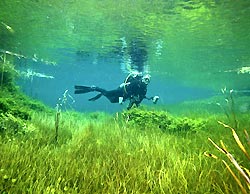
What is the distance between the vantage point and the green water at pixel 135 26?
13734mm

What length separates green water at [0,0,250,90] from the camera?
45.1ft

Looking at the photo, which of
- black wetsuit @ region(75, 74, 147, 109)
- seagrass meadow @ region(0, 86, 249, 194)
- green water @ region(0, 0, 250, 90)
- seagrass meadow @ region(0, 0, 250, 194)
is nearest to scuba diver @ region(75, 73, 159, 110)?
black wetsuit @ region(75, 74, 147, 109)

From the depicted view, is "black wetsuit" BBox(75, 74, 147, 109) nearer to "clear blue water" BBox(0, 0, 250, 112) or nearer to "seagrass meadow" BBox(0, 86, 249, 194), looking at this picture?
"clear blue water" BBox(0, 0, 250, 112)

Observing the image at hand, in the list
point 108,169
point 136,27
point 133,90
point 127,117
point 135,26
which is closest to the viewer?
point 108,169

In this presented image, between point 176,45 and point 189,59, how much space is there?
7441mm

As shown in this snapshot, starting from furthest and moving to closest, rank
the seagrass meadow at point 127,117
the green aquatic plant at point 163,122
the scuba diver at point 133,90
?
the scuba diver at point 133,90 < the green aquatic plant at point 163,122 < the seagrass meadow at point 127,117

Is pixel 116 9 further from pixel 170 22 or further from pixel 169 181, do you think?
pixel 169 181

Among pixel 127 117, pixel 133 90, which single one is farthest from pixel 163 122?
pixel 133 90

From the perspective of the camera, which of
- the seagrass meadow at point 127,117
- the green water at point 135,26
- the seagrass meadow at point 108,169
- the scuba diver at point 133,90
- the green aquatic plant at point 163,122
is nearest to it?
the seagrass meadow at point 108,169

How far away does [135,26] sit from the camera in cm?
1717

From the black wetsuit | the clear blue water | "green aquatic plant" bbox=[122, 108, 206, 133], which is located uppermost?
the clear blue water

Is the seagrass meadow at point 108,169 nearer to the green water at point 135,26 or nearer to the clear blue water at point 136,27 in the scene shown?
the clear blue water at point 136,27

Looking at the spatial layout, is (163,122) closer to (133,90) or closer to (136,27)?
(133,90)

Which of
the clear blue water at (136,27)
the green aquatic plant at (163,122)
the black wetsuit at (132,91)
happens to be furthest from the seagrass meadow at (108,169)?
the black wetsuit at (132,91)
